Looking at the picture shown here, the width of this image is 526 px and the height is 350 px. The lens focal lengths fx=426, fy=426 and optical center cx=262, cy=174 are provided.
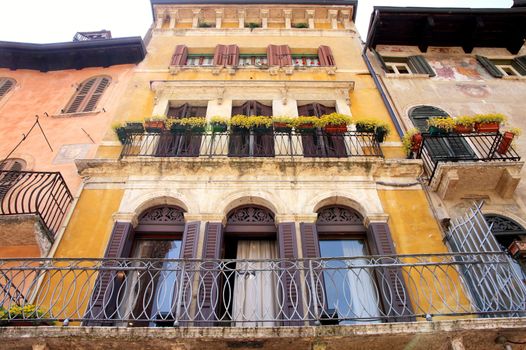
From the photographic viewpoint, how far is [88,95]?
12609mm

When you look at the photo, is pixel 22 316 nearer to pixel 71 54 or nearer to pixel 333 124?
pixel 333 124

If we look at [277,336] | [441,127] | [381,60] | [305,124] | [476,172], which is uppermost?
[381,60]

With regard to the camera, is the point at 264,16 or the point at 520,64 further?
the point at 264,16

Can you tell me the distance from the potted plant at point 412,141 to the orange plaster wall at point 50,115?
292 inches

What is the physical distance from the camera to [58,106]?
1212 cm

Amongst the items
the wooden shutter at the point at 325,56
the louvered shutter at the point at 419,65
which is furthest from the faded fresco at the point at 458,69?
the wooden shutter at the point at 325,56

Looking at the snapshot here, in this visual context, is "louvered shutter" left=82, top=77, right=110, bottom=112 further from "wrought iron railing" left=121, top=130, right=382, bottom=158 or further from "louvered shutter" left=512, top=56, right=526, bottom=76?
"louvered shutter" left=512, top=56, right=526, bottom=76

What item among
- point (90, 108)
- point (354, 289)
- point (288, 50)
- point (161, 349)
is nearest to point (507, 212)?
point (354, 289)

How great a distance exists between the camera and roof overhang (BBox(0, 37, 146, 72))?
13648 mm

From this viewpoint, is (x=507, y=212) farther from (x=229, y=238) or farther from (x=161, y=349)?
(x=161, y=349)

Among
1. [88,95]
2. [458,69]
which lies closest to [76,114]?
[88,95]

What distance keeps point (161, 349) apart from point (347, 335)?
246 cm

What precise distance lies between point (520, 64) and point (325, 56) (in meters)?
6.30

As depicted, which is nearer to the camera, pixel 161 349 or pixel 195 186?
pixel 161 349
